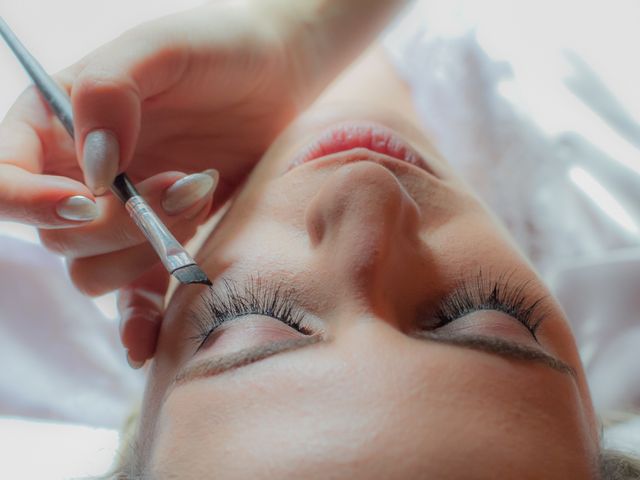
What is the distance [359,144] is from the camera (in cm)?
71

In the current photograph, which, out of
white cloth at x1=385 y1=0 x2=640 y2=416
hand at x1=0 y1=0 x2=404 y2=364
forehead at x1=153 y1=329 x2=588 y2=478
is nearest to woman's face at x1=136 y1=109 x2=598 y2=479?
forehead at x1=153 y1=329 x2=588 y2=478

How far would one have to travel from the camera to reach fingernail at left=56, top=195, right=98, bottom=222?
1.88 ft

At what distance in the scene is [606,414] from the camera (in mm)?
894

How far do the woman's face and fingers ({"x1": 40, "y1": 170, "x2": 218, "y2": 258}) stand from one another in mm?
51

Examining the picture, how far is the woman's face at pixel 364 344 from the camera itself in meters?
0.50

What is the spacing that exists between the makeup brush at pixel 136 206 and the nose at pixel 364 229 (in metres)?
0.12

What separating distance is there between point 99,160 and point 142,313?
0.71 ft

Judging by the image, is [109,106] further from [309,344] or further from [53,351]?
[53,351]

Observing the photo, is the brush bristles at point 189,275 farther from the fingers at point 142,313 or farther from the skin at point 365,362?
the fingers at point 142,313

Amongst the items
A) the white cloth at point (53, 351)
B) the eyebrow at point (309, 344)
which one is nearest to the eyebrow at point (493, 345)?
the eyebrow at point (309, 344)

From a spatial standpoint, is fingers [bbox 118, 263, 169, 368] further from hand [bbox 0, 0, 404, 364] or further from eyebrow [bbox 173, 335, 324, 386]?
eyebrow [bbox 173, 335, 324, 386]

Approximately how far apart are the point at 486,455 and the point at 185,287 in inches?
12.8

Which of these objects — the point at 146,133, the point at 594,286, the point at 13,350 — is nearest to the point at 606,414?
the point at 594,286

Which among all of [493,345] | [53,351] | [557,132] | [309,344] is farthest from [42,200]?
[557,132]
